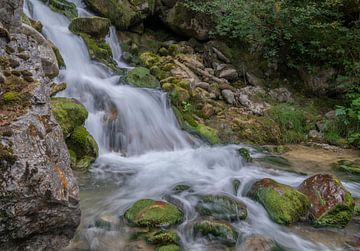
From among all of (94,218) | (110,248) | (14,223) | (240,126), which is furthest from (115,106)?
(14,223)

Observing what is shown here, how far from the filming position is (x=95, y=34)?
11.1 m

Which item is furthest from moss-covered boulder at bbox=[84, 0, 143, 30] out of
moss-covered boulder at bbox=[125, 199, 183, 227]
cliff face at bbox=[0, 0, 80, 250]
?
moss-covered boulder at bbox=[125, 199, 183, 227]

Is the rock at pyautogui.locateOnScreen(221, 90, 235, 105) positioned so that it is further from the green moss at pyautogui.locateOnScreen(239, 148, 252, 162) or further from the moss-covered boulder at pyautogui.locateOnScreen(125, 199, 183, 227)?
the moss-covered boulder at pyautogui.locateOnScreen(125, 199, 183, 227)

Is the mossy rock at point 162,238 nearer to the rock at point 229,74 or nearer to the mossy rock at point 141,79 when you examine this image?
the mossy rock at point 141,79

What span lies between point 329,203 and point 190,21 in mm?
8910

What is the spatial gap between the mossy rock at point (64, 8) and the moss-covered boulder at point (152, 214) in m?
8.62

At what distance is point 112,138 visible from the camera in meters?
7.47

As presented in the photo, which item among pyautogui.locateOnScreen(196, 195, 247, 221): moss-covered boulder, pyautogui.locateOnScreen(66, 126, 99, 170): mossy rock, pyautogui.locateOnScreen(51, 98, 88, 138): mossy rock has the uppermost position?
pyautogui.locateOnScreen(51, 98, 88, 138): mossy rock

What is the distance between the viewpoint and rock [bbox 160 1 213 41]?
12188 millimetres

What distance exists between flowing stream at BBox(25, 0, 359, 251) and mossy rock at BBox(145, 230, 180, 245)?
177 mm

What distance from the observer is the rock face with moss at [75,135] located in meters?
6.13

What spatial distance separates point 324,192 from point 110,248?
3058 mm

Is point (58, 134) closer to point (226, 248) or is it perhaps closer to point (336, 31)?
point (226, 248)

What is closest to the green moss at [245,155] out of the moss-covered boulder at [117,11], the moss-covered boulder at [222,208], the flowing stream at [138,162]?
the flowing stream at [138,162]
